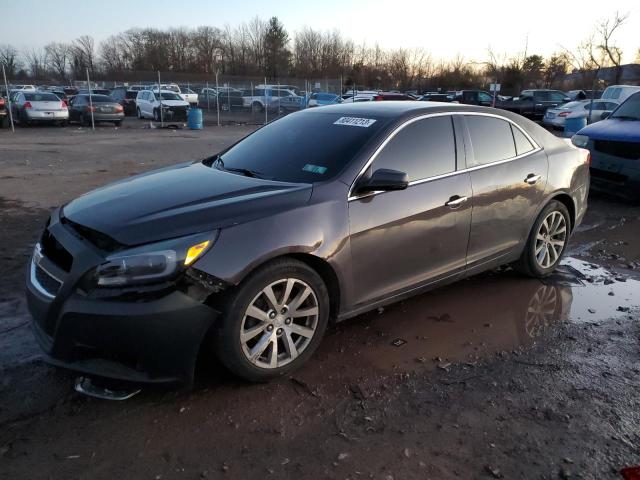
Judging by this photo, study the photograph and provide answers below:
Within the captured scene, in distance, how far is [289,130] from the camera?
4285 mm

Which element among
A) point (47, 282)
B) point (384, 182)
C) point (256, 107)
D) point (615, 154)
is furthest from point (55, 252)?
point (256, 107)

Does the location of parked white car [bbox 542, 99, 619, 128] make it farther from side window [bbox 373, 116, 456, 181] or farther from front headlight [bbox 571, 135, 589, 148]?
side window [bbox 373, 116, 456, 181]

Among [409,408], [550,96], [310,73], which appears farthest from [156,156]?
[310,73]

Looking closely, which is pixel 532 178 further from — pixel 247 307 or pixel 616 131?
pixel 616 131

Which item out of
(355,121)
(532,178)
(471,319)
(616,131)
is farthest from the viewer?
(616,131)

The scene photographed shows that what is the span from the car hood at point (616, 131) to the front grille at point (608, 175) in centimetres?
52

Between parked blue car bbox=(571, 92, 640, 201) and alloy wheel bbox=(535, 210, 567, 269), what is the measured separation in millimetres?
3819

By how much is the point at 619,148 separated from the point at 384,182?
6459 mm

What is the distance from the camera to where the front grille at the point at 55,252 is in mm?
2920

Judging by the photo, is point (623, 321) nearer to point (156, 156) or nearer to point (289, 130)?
point (289, 130)

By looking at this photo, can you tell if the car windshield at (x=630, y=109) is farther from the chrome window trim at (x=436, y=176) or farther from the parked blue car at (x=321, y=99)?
the parked blue car at (x=321, y=99)

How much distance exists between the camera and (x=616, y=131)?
328 inches

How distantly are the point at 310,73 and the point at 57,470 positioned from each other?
7792cm

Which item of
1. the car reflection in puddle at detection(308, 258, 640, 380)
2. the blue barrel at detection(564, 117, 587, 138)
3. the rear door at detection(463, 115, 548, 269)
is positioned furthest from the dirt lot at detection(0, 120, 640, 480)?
the blue barrel at detection(564, 117, 587, 138)
